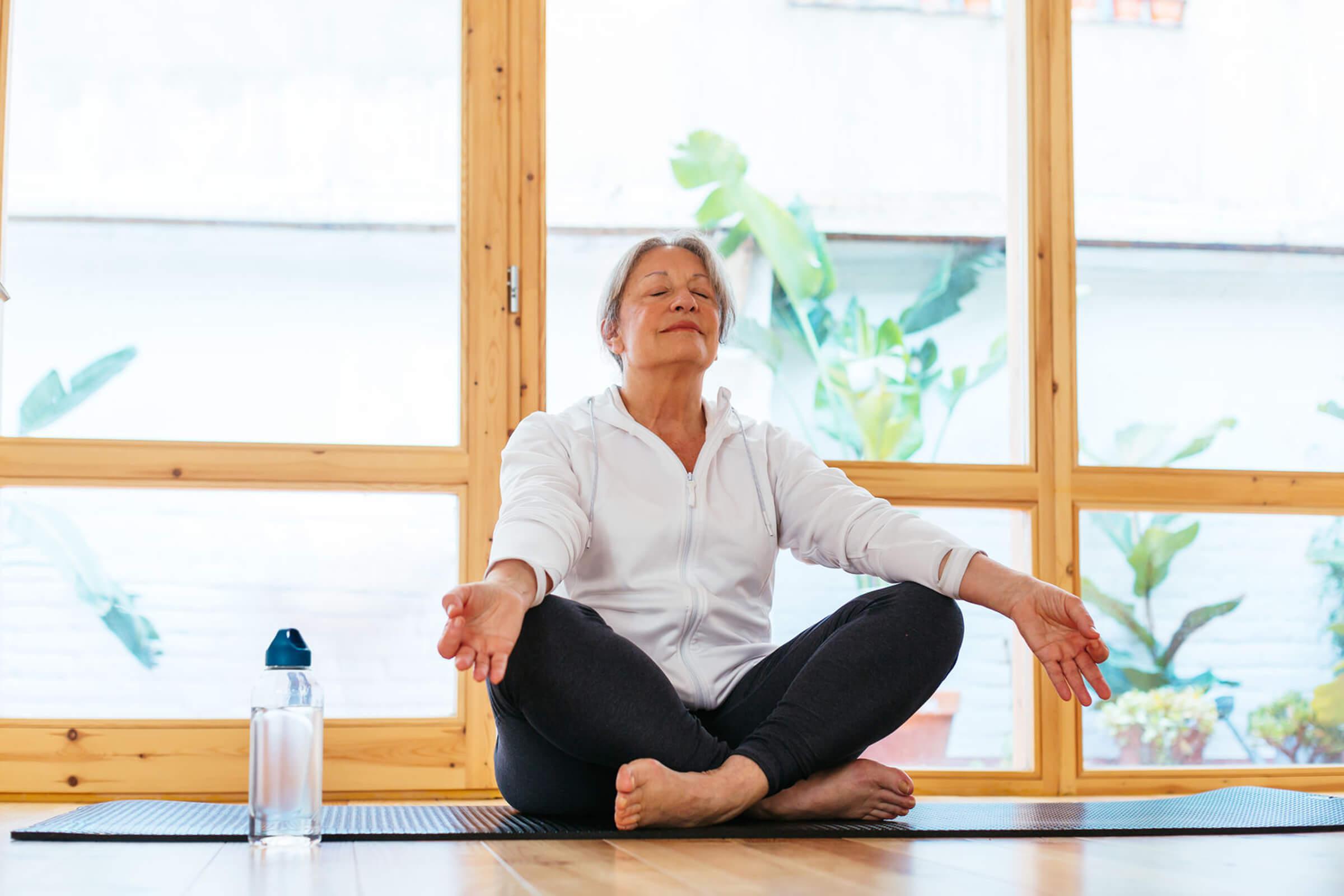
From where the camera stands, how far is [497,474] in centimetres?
242

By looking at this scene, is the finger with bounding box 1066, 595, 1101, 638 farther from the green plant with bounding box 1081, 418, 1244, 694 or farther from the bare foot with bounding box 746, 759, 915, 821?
the green plant with bounding box 1081, 418, 1244, 694

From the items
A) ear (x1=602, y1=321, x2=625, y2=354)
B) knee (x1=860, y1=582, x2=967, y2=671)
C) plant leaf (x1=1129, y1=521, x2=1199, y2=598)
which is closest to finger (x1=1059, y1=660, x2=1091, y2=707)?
knee (x1=860, y1=582, x2=967, y2=671)

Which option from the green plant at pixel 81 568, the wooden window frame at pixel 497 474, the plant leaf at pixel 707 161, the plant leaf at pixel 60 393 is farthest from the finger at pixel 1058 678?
the plant leaf at pixel 60 393

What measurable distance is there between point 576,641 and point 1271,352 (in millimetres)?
1796

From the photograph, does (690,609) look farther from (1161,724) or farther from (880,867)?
(1161,724)

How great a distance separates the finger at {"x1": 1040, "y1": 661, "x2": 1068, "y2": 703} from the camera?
1.70 meters

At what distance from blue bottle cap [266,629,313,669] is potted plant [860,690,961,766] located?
138 cm

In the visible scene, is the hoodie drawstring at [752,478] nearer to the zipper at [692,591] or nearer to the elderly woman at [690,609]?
the elderly woman at [690,609]

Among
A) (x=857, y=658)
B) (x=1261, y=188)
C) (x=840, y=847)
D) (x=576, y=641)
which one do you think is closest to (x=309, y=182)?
(x=576, y=641)

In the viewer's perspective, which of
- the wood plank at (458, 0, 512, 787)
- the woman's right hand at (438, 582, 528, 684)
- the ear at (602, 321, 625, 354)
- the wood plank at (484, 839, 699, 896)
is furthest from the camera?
the wood plank at (458, 0, 512, 787)

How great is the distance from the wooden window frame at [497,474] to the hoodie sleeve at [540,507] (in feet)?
1.40

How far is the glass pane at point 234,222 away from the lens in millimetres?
2396

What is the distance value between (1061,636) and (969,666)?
34.1 inches

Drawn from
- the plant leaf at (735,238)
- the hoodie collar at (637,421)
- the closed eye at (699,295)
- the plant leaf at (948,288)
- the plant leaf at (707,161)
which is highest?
the plant leaf at (707,161)
